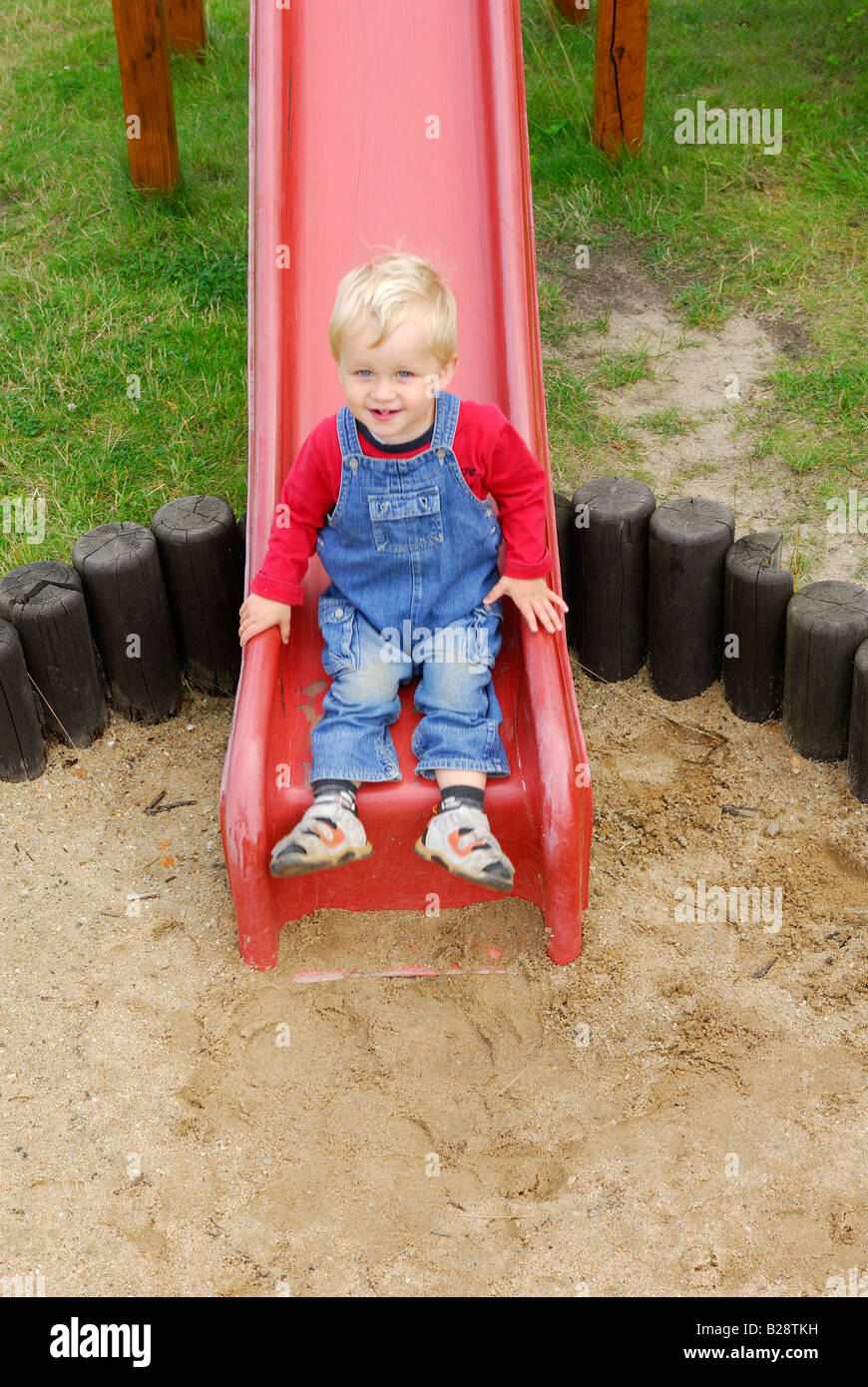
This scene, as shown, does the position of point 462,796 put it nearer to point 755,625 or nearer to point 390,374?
point 390,374

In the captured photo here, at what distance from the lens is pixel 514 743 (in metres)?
3.61

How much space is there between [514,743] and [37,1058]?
4.53 feet

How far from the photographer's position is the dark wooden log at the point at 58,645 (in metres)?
4.07

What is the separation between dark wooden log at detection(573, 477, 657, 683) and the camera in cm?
425

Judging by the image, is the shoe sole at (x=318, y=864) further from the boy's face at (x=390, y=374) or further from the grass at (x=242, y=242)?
the grass at (x=242, y=242)

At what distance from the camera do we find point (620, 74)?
20.7 ft

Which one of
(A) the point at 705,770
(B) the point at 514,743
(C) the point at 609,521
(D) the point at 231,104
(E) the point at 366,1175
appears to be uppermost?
(D) the point at 231,104

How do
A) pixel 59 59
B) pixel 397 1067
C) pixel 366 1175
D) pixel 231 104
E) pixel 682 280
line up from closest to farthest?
pixel 366 1175
pixel 397 1067
pixel 682 280
pixel 231 104
pixel 59 59

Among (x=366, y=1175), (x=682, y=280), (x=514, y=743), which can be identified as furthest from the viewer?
(x=682, y=280)

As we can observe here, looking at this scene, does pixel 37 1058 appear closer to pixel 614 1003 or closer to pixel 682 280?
pixel 614 1003

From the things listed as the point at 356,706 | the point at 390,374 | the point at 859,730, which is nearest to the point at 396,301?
the point at 390,374

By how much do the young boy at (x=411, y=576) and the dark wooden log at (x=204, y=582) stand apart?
24.4 inches

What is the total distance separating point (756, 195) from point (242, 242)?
2.38 meters

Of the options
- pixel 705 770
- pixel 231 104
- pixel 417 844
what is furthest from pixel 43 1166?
pixel 231 104
